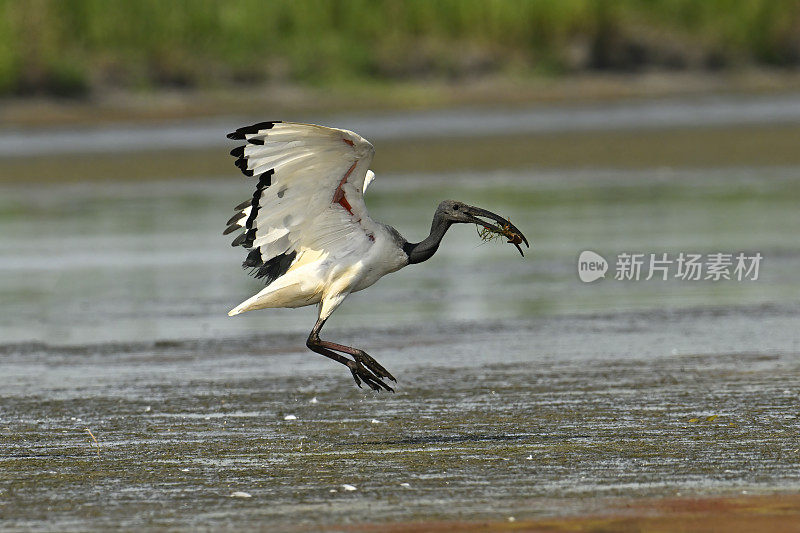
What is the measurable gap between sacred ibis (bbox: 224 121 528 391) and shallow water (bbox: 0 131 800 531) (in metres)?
0.70

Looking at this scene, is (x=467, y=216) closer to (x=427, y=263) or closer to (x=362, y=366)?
(x=362, y=366)

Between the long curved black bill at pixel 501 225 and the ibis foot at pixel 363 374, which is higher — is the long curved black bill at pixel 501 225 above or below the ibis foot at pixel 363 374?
above

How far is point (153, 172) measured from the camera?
3362 cm

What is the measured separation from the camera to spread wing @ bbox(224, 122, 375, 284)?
10.0 m

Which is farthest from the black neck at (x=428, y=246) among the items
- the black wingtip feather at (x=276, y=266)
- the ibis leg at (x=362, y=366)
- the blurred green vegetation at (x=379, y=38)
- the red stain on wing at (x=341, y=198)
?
the blurred green vegetation at (x=379, y=38)

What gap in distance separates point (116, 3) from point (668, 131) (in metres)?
31.4

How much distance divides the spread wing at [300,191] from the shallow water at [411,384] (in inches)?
39.7

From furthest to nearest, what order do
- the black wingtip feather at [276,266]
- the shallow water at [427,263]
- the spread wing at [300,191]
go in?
the shallow water at [427,263]
the black wingtip feather at [276,266]
the spread wing at [300,191]

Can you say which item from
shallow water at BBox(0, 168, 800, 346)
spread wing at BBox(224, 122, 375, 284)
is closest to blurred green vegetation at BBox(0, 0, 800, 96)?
shallow water at BBox(0, 168, 800, 346)

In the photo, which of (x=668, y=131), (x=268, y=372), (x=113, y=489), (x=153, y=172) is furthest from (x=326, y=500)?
(x=668, y=131)

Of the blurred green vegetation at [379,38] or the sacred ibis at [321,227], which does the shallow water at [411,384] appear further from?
the blurred green vegetation at [379,38]

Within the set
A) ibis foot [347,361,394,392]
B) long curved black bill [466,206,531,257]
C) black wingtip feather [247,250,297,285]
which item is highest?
long curved black bill [466,206,531,257]

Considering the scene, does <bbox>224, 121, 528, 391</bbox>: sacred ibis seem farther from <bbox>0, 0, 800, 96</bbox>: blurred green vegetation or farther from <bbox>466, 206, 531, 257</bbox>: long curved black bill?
<bbox>0, 0, 800, 96</bbox>: blurred green vegetation

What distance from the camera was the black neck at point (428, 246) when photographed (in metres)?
10.4
